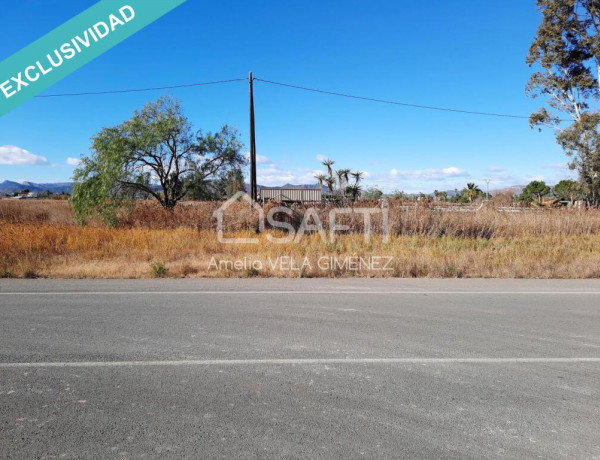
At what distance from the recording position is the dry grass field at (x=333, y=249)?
10.8 metres

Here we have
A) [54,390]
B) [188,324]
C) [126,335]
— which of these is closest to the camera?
[54,390]

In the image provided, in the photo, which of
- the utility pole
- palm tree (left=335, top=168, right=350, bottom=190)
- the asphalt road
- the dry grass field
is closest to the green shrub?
the dry grass field

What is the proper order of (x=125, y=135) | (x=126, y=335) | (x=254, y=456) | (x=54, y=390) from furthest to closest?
(x=125, y=135)
(x=126, y=335)
(x=54, y=390)
(x=254, y=456)

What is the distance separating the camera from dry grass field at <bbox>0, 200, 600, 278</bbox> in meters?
10.8

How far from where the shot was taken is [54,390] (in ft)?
12.1

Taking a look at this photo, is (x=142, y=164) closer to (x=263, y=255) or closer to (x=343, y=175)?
(x=263, y=255)

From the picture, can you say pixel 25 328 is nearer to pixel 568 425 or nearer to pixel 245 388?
pixel 245 388

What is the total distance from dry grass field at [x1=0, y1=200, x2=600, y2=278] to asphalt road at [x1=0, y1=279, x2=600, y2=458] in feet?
11.4

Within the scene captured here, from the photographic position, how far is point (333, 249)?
13.6 m

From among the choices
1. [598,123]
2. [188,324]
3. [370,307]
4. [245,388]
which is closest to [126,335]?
[188,324]

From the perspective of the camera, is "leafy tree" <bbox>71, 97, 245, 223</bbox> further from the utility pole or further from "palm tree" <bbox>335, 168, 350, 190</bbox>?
"palm tree" <bbox>335, 168, 350, 190</bbox>

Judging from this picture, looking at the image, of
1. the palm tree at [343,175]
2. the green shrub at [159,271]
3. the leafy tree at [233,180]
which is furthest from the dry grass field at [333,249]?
the palm tree at [343,175]

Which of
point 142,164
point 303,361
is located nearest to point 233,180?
point 142,164

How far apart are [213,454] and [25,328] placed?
162 inches
